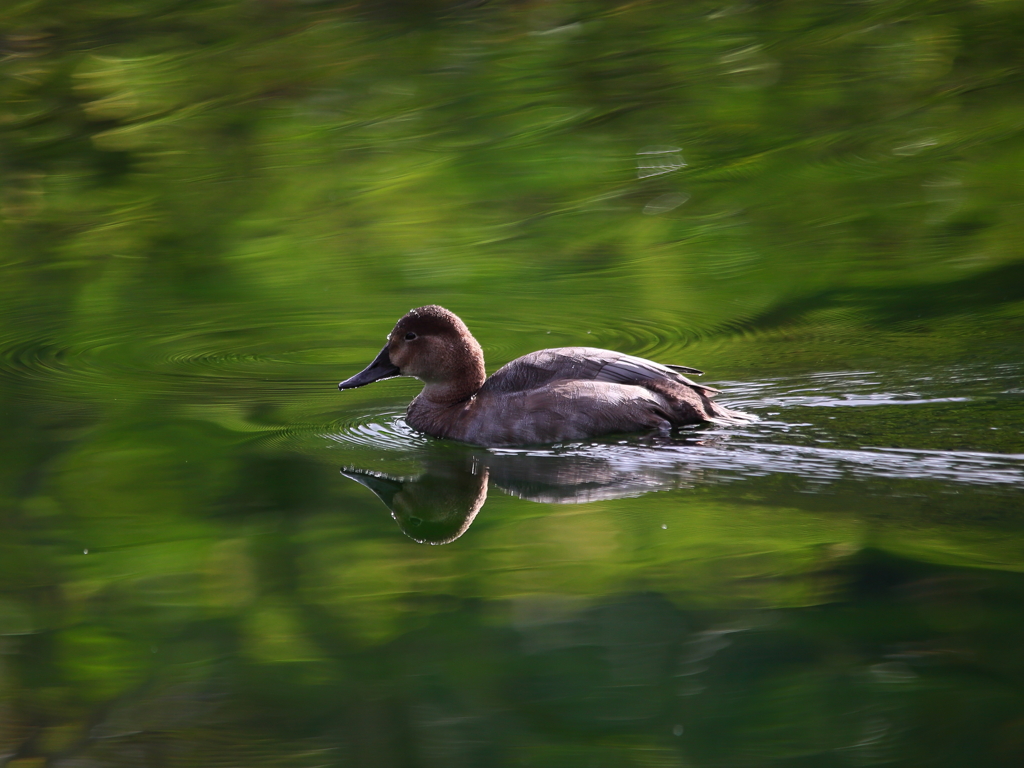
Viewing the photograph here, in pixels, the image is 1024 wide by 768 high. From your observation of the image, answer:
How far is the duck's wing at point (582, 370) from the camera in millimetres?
6523

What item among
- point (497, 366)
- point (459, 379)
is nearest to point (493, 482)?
point (459, 379)

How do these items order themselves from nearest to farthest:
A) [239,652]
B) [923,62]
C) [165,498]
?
1. [239,652]
2. [165,498]
3. [923,62]

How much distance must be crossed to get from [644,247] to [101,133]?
7.86 metres

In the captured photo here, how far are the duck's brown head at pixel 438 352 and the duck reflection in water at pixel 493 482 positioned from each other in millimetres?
601

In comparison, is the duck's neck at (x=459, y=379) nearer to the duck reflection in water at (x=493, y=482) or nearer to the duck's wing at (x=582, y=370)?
the duck's wing at (x=582, y=370)

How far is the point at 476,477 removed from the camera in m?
6.21

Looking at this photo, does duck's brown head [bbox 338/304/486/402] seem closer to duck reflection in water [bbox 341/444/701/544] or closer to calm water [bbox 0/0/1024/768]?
calm water [bbox 0/0/1024/768]

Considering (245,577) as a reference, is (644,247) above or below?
below

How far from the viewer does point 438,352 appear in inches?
276

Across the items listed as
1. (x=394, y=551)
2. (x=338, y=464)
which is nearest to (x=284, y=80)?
(x=338, y=464)

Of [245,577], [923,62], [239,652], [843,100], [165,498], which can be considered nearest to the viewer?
[239,652]

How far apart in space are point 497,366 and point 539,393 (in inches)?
68.5

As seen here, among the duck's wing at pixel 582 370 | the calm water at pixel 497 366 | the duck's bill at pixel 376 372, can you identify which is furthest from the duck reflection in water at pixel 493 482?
the duck's bill at pixel 376 372

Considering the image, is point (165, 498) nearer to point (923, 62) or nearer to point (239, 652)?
point (239, 652)
